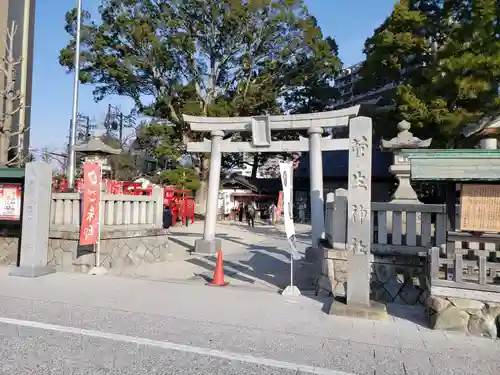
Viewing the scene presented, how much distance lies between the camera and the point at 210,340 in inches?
200

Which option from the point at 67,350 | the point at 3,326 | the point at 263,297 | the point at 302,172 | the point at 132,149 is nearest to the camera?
the point at 67,350

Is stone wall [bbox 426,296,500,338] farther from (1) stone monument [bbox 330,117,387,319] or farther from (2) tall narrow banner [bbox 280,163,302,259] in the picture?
(2) tall narrow banner [bbox 280,163,302,259]

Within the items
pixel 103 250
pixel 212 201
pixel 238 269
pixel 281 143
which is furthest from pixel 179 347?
pixel 281 143

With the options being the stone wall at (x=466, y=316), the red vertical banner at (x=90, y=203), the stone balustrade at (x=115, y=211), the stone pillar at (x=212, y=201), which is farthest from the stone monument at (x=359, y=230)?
the stone pillar at (x=212, y=201)

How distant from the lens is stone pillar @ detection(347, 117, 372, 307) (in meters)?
6.35

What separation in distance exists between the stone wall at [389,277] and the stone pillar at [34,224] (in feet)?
19.5

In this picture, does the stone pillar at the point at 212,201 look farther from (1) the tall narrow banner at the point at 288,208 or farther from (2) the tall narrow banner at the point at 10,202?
(1) the tall narrow banner at the point at 288,208

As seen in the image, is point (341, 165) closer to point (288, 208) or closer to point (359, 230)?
point (288, 208)

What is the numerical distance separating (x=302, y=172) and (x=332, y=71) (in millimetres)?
9788

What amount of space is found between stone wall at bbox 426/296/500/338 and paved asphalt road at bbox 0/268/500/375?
0.58 ft

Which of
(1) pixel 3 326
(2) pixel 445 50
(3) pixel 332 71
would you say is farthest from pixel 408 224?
(3) pixel 332 71

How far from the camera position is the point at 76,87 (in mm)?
16359

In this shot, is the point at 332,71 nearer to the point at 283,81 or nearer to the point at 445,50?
the point at 283,81

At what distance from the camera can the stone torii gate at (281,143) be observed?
12.1 metres
